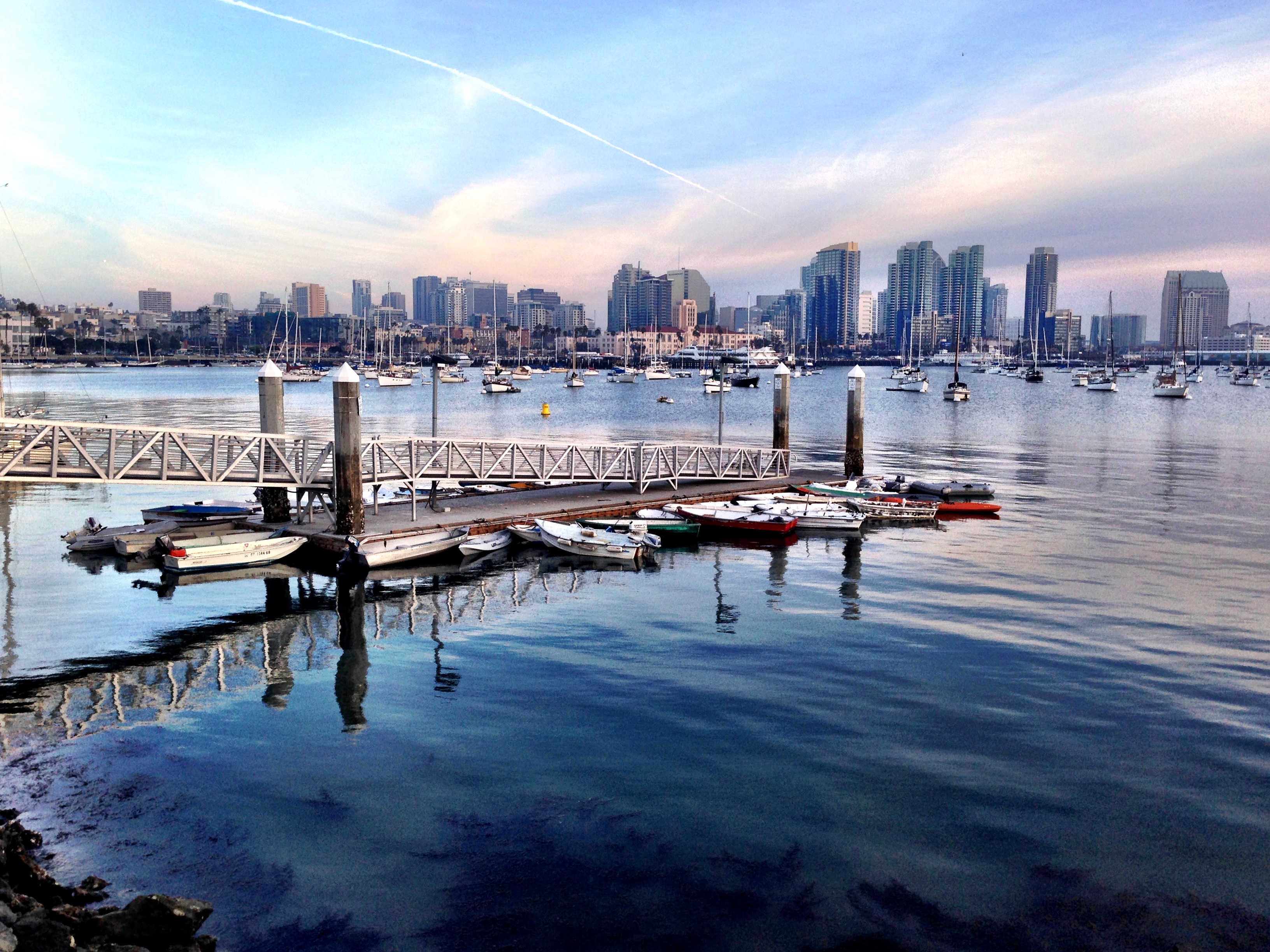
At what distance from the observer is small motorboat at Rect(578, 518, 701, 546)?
32.1 metres

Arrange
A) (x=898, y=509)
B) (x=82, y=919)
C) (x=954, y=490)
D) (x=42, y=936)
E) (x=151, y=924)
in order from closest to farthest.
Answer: (x=42, y=936), (x=151, y=924), (x=82, y=919), (x=898, y=509), (x=954, y=490)

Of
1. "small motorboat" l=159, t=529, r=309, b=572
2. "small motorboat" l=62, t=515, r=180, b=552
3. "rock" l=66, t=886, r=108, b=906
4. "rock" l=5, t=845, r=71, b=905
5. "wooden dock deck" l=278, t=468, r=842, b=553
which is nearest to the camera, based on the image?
"rock" l=5, t=845, r=71, b=905

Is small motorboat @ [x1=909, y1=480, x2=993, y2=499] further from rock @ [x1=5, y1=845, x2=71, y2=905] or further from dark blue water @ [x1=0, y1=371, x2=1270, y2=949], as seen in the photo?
rock @ [x1=5, y1=845, x2=71, y2=905]

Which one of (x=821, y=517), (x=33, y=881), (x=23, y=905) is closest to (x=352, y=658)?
(x=33, y=881)

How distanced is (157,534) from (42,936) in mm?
22527

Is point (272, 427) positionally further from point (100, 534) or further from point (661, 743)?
point (661, 743)

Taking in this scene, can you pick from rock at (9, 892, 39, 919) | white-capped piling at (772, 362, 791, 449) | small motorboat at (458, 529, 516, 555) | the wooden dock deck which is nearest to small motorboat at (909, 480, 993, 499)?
the wooden dock deck

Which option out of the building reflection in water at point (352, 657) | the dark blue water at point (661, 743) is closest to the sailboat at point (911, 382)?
the dark blue water at point (661, 743)

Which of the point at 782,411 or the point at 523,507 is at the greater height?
the point at 782,411

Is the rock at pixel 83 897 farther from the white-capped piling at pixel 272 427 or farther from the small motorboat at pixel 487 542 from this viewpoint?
the white-capped piling at pixel 272 427

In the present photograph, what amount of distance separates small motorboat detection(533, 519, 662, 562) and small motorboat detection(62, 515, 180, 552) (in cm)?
1183

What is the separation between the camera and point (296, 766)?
47.9 feet

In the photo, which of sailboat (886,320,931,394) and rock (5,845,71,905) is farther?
sailboat (886,320,931,394)

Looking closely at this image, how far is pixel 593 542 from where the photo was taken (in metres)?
29.8
